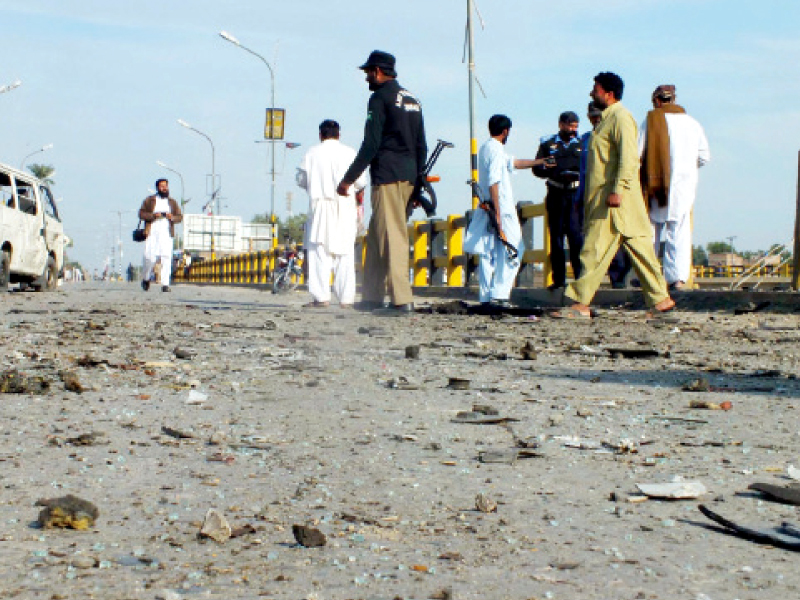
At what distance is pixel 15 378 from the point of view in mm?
5461

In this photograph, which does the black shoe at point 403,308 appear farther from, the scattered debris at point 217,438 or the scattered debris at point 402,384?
the scattered debris at point 217,438

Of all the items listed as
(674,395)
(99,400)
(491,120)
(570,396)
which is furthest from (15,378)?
(491,120)

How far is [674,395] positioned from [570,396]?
19.4 inches

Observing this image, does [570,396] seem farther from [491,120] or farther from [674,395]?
[491,120]

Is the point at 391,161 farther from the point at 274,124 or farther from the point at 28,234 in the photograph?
the point at 274,124

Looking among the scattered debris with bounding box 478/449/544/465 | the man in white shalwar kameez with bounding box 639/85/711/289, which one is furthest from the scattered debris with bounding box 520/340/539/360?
the man in white shalwar kameez with bounding box 639/85/711/289

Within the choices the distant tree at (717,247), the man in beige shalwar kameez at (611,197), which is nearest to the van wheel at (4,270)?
the man in beige shalwar kameez at (611,197)

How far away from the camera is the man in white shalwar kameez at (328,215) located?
497 inches

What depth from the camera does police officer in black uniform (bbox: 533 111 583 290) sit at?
12.5 m

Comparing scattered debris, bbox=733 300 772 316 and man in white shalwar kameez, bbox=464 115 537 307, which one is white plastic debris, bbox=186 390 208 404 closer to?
man in white shalwar kameez, bbox=464 115 537 307

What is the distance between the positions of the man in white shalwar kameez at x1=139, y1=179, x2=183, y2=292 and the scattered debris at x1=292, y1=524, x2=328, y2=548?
1835 centimetres

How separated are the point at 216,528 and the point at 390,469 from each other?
0.90 m

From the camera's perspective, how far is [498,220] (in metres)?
12.0

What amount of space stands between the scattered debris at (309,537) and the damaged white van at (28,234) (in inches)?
597
